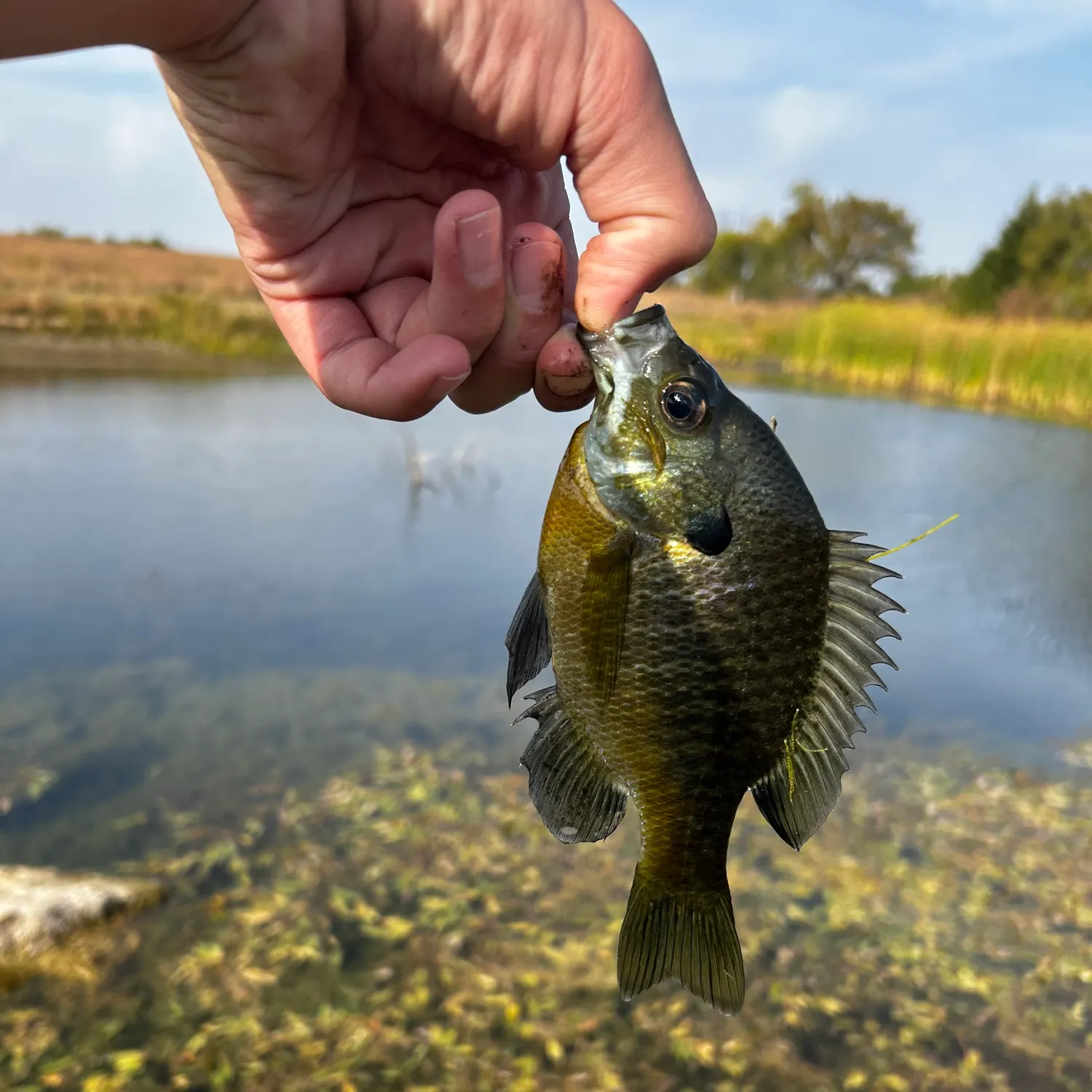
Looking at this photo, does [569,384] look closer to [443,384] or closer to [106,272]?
[443,384]

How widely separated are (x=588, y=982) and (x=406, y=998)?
2.70 ft

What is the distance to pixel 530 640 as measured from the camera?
5.59ft

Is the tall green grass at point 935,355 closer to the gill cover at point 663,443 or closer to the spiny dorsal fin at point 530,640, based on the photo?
the gill cover at point 663,443

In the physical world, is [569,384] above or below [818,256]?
below

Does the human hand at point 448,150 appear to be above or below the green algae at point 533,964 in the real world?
above

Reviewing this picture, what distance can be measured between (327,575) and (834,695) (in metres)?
7.21

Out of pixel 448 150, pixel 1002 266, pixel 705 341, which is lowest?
pixel 448 150

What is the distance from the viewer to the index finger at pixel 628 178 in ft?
5.59

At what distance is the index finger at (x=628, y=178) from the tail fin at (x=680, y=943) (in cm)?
109

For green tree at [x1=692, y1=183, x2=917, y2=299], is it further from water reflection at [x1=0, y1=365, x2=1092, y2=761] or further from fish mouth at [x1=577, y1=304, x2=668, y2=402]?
fish mouth at [x1=577, y1=304, x2=668, y2=402]

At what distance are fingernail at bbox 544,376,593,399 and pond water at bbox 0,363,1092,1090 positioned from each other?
3.03m

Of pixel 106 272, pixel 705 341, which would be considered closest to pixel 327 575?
pixel 705 341

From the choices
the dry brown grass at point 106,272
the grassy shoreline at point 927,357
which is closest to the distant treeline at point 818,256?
the grassy shoreline at point 927,357

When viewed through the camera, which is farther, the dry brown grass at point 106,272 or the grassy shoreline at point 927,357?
the dry brown grass at point 106,272
